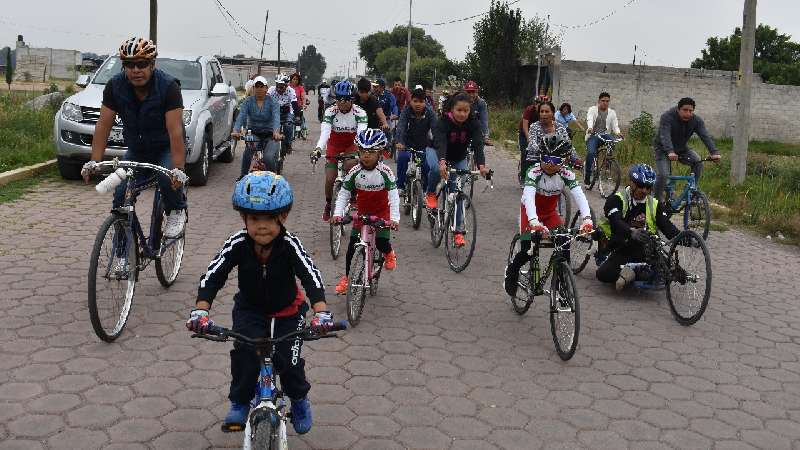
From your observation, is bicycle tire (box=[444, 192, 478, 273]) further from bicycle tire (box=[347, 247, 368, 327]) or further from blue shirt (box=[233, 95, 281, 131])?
blue shirt (box=[233, 95, 281, 131])

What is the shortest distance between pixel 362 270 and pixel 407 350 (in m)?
0.85

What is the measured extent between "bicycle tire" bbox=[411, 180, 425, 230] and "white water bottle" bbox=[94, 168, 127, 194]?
16.9 ft

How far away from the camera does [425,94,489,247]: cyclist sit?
8.58 m

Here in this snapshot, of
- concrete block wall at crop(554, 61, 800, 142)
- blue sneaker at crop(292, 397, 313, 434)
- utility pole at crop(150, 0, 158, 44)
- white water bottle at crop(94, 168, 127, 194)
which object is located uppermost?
utility pole at crop(150, 0, 158, 44)

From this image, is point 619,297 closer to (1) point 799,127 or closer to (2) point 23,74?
(1) point 799,127

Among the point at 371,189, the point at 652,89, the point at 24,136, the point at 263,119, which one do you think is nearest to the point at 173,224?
the point at 371,189

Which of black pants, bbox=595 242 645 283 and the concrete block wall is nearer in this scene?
black pants, bbox=595 242 645 283

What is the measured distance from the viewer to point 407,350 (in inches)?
223

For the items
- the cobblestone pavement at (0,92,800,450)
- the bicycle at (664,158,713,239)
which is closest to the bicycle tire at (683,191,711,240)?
the bicycle at (664,158,713,239)

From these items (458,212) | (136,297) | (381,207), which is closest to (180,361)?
(136,297)

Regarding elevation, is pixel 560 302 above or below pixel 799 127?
below

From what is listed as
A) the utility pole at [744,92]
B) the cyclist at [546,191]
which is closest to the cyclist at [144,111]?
the cyclist at [546,191]

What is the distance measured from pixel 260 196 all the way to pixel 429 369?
2.37 m

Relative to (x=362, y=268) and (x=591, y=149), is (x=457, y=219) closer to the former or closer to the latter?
(x=362, y=268)
